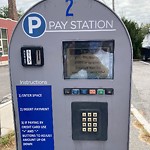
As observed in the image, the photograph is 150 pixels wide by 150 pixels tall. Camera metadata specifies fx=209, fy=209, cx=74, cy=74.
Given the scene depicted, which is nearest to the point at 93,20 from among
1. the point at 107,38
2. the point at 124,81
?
the point at 107,38

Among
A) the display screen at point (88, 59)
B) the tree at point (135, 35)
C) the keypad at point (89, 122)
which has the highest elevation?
the tree at point (135, 35)

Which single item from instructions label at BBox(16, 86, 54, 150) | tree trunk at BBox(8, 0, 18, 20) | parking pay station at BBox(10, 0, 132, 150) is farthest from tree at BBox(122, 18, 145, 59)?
instructions label at BBox(16, 86, 54, 150)

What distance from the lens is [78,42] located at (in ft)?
5.70

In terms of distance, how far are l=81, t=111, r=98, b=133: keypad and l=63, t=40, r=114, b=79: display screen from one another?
1.10 feet

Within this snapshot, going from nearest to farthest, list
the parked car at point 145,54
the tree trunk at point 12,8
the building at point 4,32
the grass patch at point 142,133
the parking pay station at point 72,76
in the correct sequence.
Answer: the parking pay station at point 72,76
the grass patch at point 142,133
the building at point 4,32
the tree trunk at point 12,8
the parked car at point 145,54

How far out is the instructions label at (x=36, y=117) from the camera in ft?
6.11

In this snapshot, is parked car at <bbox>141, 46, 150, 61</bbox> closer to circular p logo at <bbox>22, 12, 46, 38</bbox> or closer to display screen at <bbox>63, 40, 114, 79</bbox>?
display screen at <bbox>63, 40, 114, 79</bbox>

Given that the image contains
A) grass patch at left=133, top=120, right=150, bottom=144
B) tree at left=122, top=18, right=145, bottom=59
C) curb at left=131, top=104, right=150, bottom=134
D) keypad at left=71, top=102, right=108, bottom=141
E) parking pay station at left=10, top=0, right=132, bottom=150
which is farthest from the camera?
tree at left=122, top=18, right=145, bottom=59

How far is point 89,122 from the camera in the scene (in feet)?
6.17

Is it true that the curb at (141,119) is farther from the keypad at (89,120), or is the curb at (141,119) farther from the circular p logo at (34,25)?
the circular p logo at (34,25)

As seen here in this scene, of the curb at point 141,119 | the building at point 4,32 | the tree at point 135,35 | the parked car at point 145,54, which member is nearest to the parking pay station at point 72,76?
the curb at point 141,119

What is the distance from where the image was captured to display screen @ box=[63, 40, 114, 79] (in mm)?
1736

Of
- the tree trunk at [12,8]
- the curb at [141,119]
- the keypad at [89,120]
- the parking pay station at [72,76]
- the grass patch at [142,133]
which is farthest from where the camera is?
the tree trunk at [12,8]

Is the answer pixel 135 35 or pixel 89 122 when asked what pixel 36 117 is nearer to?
pixel 89 122
